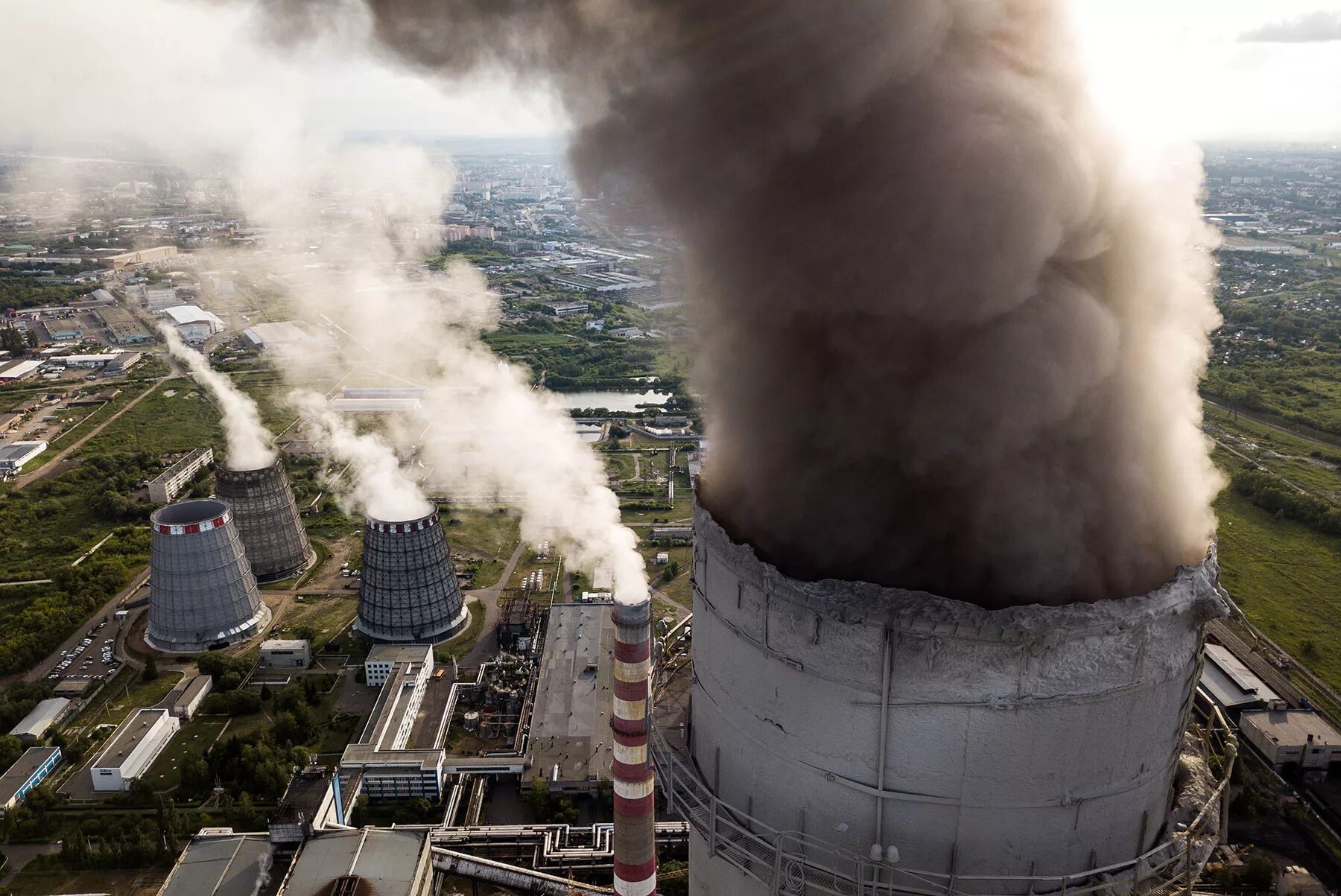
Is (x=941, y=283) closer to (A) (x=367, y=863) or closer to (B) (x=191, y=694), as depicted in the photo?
(A) (x=367, y=863)

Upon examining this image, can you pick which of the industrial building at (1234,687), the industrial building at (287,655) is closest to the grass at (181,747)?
the industrial building at (287,655)

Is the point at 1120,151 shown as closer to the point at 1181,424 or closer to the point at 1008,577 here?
the point at 1181,424

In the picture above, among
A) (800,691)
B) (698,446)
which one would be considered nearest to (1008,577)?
(800,691)

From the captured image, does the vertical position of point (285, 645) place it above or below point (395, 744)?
below

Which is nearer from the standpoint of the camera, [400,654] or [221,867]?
[221,867]

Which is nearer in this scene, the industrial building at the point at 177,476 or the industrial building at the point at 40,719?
the industrial building at the point at 40,719

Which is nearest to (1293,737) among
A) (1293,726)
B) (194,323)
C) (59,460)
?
(1293,726)

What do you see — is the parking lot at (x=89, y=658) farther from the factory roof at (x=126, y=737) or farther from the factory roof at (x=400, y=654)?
the factory roof at (x=400, y=654)
